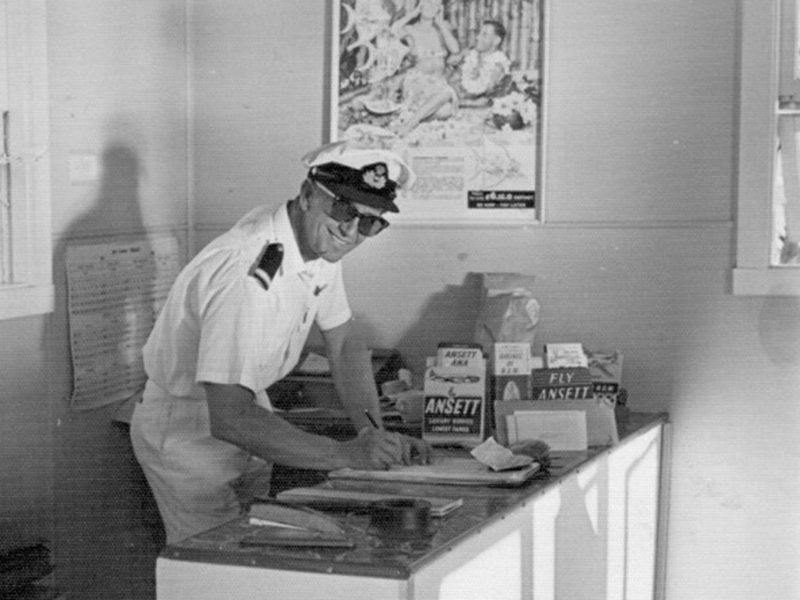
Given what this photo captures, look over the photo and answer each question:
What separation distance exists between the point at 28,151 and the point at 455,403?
4.97ft

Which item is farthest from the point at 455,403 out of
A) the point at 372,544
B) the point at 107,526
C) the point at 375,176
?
the point at 107,526

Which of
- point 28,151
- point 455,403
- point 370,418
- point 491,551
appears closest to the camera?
point 491,551

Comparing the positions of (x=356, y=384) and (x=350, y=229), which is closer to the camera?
(x=350, y=229)

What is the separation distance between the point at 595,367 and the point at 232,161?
1646mm

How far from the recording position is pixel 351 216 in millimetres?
3602

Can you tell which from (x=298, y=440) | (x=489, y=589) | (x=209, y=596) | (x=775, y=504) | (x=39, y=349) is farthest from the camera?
(x=775, y=504)

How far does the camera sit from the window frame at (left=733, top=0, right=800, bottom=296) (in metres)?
4.59

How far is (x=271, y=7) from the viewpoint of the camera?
16.8 feet

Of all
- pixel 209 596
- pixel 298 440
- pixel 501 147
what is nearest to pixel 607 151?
pixel 501 147

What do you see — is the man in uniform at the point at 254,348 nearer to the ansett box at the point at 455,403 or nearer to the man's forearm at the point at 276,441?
the man's forearm at the point at 276,441

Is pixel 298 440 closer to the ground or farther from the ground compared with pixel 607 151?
closer to the ground

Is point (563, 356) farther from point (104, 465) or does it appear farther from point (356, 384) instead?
point (104, 465)

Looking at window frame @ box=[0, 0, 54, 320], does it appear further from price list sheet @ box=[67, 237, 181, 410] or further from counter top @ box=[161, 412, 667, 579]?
counter top @ box=[161, 412, 667, 579]

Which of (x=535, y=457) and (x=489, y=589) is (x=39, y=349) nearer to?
(x=535, y=457)
